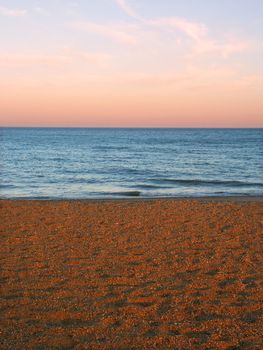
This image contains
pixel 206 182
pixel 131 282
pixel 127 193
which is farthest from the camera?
pixel 206 182

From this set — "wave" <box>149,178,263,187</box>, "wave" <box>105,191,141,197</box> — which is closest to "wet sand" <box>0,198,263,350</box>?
"wave" <box>105,191,141,197</box>

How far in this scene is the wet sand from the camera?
4.49 meters

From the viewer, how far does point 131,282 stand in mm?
6145

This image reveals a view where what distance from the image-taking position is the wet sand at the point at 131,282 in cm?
449

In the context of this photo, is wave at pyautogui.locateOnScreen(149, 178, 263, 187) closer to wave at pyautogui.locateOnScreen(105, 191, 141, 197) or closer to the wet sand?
wave at pyautogui.locateOnScreen(105, 191, 141, 197)

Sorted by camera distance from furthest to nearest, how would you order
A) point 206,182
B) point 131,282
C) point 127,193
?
point 206,182
point 127,193
point 131,282

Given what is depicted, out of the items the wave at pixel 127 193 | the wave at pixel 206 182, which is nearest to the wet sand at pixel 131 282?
the wave at pixel 127 193

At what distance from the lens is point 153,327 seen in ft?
15.3

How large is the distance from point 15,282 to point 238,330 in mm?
3301

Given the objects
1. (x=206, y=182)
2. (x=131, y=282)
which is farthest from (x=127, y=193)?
(x=131, y=282)

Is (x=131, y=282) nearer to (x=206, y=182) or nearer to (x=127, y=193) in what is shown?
(x=127, y=193)

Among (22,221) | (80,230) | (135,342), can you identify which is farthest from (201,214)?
(135,342)

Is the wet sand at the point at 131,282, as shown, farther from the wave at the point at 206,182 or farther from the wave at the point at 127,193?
the wave at the point at 206,182

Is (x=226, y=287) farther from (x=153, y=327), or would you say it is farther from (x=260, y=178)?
(x=260, y=178)
